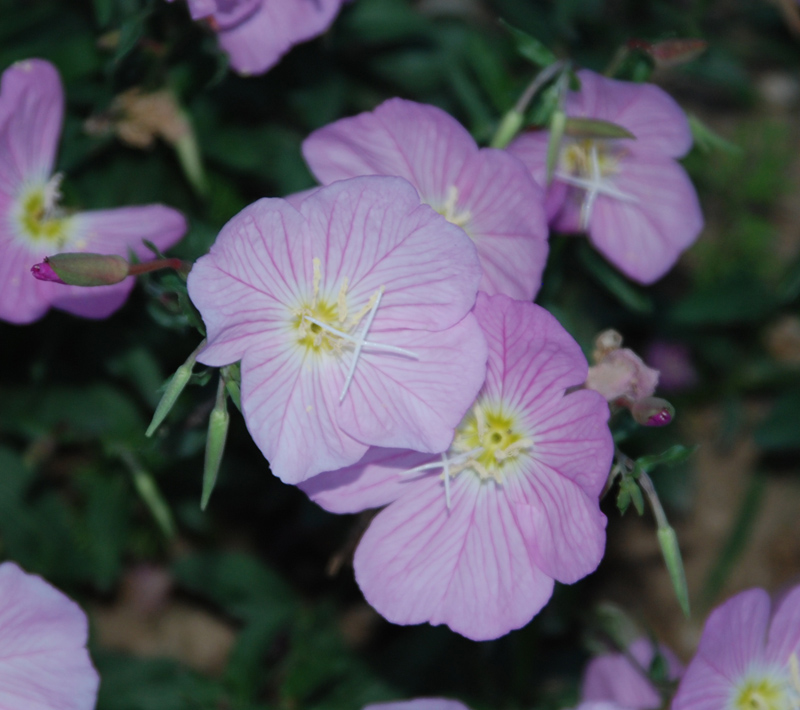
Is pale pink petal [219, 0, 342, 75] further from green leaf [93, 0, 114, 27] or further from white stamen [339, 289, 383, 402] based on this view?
white stamen [339, 289, 383, 402]

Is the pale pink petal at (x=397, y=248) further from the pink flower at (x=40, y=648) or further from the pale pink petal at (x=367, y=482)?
the pink flower at (x=40, y=648)

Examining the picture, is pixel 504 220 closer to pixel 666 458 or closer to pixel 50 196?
pixel 666 458

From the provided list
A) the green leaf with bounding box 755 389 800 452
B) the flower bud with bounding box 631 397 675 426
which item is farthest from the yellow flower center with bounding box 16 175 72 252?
the green leaf with bounding box 755 389 800 452

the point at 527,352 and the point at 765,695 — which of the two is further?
the point at 765,695

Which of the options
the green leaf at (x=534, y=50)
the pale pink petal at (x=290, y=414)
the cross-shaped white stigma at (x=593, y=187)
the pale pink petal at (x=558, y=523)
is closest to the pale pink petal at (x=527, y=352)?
the pale pink petal at (x=558, y=523)

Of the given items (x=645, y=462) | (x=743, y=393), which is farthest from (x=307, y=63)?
(x=743, y=393)

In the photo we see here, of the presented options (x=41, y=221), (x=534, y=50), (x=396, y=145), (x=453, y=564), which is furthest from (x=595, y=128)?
(x=41, y=221)

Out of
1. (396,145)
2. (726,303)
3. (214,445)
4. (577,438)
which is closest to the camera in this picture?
(214,445)
